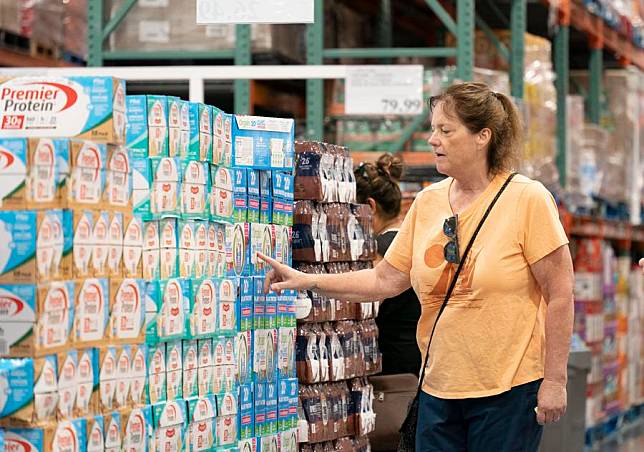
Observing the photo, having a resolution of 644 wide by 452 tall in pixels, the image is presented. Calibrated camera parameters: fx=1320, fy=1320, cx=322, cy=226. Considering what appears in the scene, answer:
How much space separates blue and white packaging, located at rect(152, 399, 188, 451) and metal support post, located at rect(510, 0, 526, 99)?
6347mm

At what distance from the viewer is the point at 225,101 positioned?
34.7 feet

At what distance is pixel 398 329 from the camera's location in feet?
20.7

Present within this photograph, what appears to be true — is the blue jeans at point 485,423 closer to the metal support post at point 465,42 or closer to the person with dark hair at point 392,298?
the person with dark hair at point 392,298

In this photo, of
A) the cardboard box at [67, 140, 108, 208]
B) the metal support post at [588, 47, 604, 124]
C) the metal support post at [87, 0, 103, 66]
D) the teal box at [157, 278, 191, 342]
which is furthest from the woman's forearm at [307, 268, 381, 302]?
the metal support post at [588, 47, 604, 124]

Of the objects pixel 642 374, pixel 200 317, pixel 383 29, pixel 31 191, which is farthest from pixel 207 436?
pixel 642 374

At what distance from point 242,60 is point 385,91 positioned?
3.70 ft

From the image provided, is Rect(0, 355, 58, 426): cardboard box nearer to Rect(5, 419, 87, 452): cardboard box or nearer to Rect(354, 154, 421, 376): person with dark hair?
Rect(5, 419, 87, 452): cardboard box

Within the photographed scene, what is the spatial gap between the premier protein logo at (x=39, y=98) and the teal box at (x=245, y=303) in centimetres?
125

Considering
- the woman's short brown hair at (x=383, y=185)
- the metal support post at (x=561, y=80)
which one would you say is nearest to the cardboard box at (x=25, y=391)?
the woman's short brown hair at (x=383, y=185)

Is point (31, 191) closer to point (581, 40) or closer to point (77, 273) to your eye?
point (77, 273)

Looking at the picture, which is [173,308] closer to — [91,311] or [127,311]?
[127,311]

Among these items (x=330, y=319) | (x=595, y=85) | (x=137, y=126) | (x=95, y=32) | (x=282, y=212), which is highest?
(x=595, y=85)

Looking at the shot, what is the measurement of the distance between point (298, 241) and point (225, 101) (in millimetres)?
5228

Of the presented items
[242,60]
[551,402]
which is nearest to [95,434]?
[551,402]
